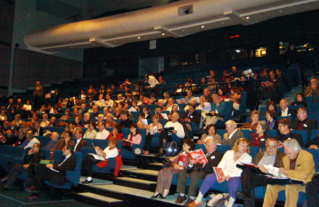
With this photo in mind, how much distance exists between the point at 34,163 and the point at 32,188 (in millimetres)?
657

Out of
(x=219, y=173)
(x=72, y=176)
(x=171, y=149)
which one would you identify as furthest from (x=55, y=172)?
(x=219, y=173)

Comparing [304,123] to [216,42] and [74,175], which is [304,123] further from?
[216,42]

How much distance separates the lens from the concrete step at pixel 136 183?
16.9ft

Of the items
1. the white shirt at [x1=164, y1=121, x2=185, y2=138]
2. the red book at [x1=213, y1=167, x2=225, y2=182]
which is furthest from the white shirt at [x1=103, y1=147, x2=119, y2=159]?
the red book at [x1=213, y1=167, x2=225, y2=182]

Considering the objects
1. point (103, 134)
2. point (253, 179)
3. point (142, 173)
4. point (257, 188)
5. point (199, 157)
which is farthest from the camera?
point (103, 134)

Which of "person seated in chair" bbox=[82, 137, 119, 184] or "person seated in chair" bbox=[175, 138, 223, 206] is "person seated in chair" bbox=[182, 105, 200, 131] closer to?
"person seated in chair" bbox=[82, 137, 119, 184]

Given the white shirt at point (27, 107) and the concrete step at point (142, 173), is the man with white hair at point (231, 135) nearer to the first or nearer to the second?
the concrete step at point (142, 173)

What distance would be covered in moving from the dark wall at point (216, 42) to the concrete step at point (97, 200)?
9.43 meters

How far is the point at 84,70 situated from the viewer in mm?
18828

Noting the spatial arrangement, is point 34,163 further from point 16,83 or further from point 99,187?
point 16,83

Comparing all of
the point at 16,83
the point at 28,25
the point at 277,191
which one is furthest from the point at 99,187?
the point at 28,25

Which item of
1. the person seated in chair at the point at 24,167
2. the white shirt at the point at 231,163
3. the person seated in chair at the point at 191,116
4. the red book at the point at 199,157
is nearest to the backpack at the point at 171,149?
the person seated in chair at the point at 191,116

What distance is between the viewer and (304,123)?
5238mm

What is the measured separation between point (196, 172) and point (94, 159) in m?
2.24
